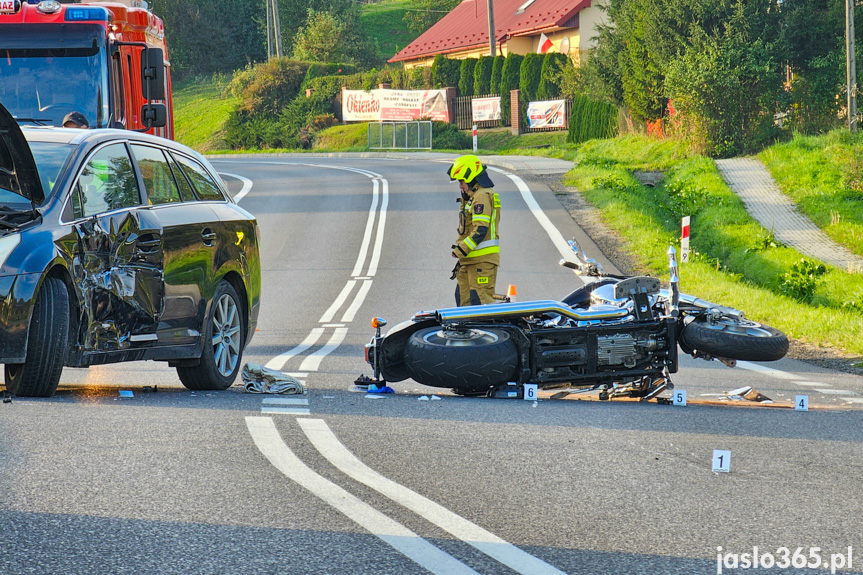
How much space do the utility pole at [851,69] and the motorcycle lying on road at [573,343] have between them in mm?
25538

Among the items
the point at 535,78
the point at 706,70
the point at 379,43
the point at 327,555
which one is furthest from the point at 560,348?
the point at 379,43

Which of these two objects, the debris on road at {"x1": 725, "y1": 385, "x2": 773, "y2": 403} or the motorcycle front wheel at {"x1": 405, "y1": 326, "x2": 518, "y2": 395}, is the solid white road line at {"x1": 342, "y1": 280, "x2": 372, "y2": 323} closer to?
the motorcycle front wheel at {"x1": 405, "y1": 326, "x2": 518, "y2": 395}

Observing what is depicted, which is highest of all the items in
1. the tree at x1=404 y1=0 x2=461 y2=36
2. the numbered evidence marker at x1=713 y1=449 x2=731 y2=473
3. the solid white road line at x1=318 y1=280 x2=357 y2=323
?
the tree at x1=404 y1=0 x2=461 y2=36

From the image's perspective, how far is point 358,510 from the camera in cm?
430

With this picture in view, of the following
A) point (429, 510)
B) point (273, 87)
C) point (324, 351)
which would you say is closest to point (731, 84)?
point (324, 351)

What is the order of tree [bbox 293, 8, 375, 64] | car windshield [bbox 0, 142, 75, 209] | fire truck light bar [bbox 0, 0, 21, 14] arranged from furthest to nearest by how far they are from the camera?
tree [bbox 293, 8, 375, 64] → fire truck light bar [bbox 0, 0, 21, 14] → car windshield [bbox 0, 142, 75, 209]

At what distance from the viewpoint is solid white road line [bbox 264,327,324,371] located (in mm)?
9820

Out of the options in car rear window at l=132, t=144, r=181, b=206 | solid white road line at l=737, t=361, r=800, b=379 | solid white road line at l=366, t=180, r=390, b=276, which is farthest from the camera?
solid white road line at l=366, t=180, r=390, b=276

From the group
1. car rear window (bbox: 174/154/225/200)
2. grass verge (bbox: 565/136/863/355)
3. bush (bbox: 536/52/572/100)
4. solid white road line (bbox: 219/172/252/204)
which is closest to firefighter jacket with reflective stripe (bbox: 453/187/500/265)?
car rear window (bbox: 174/154/225/200)

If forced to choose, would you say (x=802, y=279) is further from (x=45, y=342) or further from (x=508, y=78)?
(x=508, y=78)

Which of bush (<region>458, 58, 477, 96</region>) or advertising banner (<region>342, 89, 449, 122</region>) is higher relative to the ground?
bush (<region>458, 58, 477, 96</region>)

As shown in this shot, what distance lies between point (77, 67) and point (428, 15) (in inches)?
3332

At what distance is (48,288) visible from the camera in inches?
242

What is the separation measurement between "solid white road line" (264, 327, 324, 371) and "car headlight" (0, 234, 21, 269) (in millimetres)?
3784
